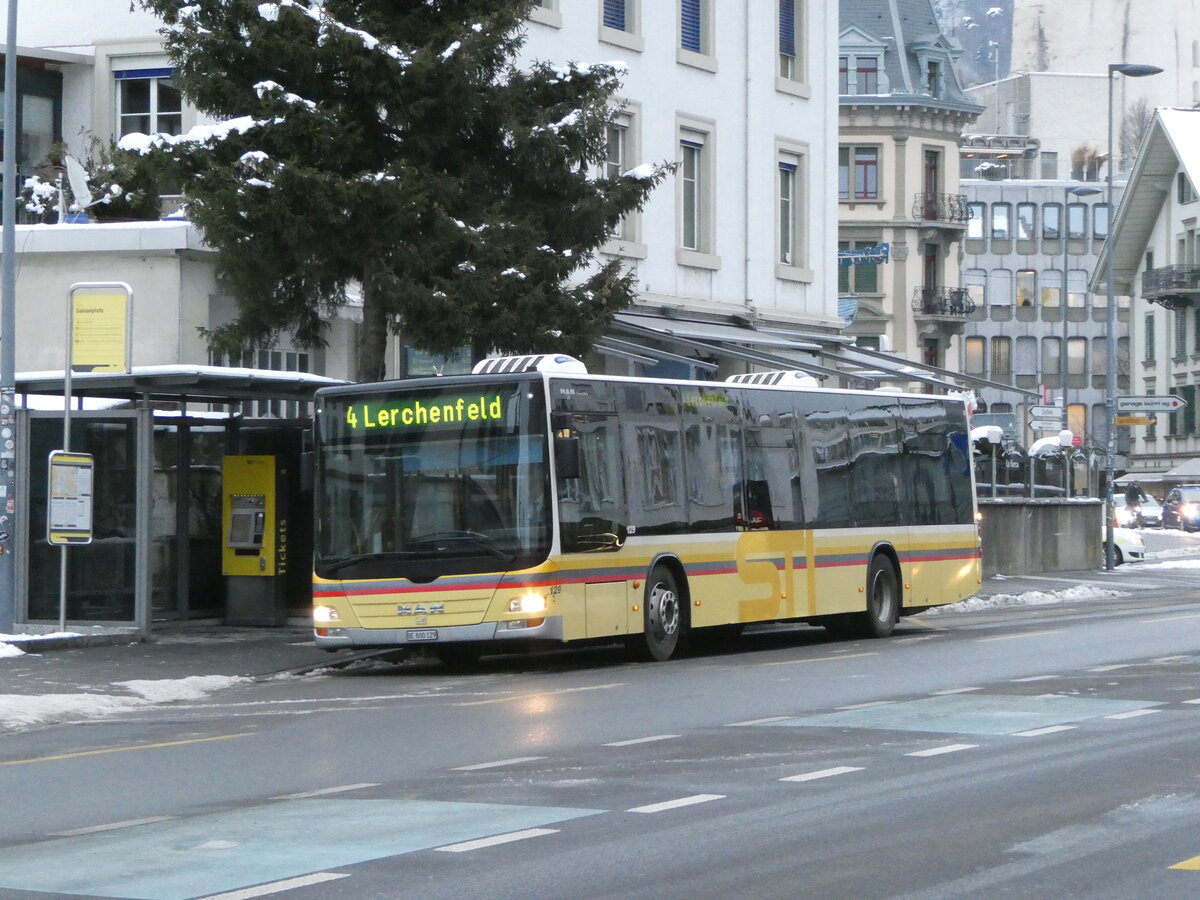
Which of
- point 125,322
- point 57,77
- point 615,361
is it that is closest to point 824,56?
point 615,361

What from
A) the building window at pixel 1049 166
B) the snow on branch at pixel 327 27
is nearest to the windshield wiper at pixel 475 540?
the snow on branch at pixel 327 27

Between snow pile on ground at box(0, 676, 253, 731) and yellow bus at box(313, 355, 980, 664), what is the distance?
1.90 meters

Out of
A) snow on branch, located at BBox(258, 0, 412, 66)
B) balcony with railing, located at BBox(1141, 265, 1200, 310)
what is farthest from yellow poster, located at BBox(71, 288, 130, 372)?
balcony with railing, located at BBox(1141, 265, 1200, 310)

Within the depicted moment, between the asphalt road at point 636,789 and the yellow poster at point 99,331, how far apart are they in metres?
4.88

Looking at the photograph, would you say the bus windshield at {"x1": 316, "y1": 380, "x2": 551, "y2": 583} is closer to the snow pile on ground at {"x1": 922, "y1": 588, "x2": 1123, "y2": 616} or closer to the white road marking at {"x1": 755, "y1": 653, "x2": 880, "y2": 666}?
the white road marking at {"x1": 755, "y1": 653, "x2": 880, "y2": 666}

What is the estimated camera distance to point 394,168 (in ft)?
71.1

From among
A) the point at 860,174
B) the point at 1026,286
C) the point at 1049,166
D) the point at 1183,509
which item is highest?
the point at 1049,166

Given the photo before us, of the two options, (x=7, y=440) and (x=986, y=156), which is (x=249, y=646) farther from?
(x=986, y=156)

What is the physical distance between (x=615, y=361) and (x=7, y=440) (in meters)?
15.3

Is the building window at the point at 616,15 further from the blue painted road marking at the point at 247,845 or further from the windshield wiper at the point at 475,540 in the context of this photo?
the blue painted road marking at the point at 247,845

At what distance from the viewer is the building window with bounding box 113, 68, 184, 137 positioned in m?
28.7

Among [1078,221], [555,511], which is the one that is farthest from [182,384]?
[1078,221]

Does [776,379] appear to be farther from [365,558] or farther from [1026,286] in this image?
[1026,286]

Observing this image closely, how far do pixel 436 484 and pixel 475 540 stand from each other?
0.65 m
